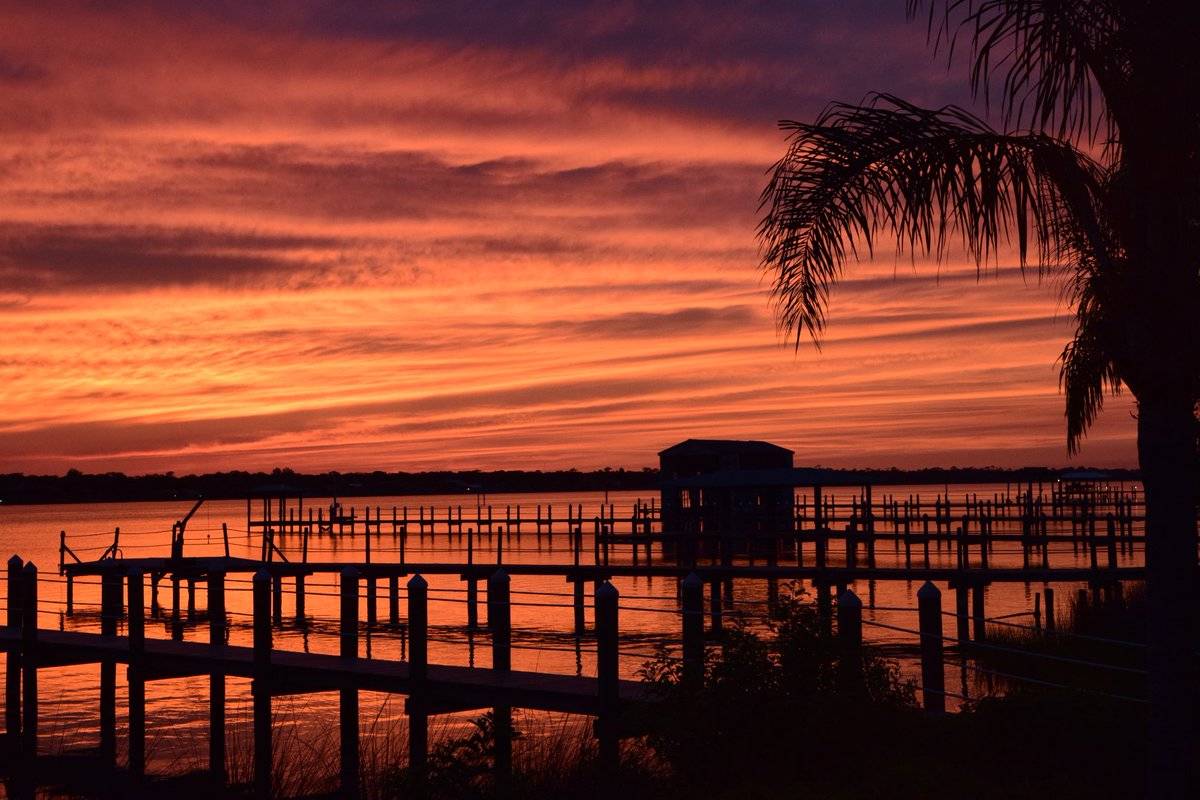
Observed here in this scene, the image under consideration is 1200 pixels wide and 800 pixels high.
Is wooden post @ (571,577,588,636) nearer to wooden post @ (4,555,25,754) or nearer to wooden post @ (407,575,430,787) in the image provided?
wooden post @ (4,555,25,754)

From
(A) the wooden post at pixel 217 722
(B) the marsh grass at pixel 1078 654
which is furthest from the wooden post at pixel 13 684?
(B) the marsh grass at pixel 1078 654

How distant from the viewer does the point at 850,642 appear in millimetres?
13797

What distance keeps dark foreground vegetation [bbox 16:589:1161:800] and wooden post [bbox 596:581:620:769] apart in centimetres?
33

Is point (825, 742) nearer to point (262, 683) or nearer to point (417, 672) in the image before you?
point (417, 672)

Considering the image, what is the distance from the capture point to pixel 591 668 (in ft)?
113

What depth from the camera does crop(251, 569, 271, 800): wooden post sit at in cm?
1938

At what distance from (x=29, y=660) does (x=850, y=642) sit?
16634mm

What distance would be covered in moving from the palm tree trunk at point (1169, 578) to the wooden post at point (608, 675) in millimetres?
6291

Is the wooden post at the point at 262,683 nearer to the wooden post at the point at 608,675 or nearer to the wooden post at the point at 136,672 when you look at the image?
the wooden post at the point at 136,672

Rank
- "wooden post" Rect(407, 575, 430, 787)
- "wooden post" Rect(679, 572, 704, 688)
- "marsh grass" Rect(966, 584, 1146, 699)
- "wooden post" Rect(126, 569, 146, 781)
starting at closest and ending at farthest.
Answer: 1. "wooden post" Rect(679, 572, 704, 688)
2. "wooden post" Rect(407, 575, 430, 787)
3. "marsh grass" Rect(966, 584, 1146, 699)
4. "wooden post" Rect(126, 569, 146, 781)

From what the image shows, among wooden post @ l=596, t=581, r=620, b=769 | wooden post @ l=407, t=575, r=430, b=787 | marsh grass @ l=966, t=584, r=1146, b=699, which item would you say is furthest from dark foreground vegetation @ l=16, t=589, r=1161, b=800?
wooden post @ l=407, t=575, r=430, b=787

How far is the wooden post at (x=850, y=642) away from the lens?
13.2 metres

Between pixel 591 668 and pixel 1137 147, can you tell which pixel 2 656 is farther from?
pixel 1137 147

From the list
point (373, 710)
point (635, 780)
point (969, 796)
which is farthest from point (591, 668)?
point (969, 796)
